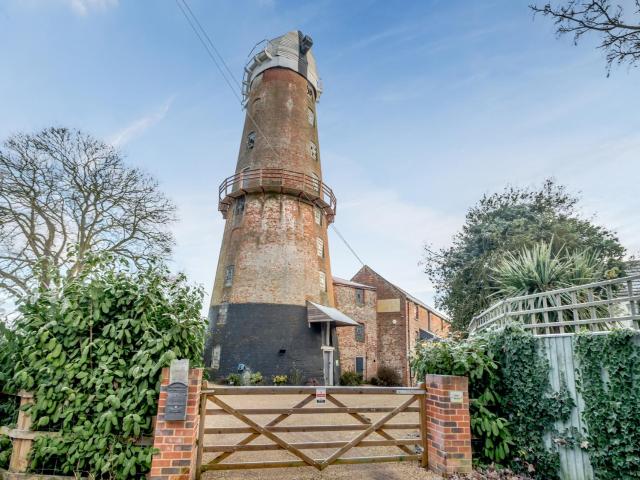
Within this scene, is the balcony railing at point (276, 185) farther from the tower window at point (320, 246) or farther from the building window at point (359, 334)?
the building window at point (359, 334)

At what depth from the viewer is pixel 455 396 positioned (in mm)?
4586

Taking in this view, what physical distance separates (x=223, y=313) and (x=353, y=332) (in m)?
9.50

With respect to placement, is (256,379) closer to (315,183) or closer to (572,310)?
(315,183)

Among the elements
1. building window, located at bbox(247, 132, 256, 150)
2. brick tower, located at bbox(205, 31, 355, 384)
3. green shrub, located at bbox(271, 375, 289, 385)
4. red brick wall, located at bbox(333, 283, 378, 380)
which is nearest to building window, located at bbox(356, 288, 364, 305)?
red brick wall, located at bbox(333, 283, 378, 380)

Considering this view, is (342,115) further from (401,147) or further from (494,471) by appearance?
(494,471)

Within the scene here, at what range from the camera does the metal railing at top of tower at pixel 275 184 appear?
1724 cm

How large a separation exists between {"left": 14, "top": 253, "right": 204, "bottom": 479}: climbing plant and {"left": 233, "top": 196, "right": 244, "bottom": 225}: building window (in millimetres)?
13206

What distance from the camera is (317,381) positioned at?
1527 centimetres

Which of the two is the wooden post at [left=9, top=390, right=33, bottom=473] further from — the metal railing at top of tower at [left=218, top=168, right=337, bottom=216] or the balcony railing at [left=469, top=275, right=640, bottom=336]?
the metal railing at top of tower at [left=218, top=168, right=337, bottom=216]

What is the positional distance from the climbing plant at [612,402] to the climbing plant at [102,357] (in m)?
4.95

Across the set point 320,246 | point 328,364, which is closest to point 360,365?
point 328,364

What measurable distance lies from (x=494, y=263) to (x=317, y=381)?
367 inches

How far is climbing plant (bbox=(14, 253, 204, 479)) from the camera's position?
378cm

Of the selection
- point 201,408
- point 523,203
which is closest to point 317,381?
point 201,408
